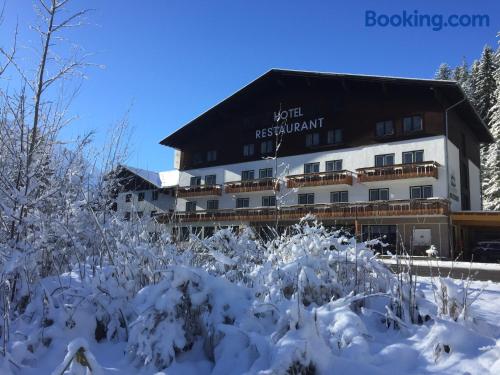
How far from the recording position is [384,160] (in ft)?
107

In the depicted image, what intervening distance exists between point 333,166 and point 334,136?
8.04ft

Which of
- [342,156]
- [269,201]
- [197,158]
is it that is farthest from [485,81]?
[197,158]

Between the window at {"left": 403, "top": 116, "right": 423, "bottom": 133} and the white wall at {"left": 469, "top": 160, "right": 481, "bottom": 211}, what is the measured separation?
28.5ft

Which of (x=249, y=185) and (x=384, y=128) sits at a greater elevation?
(x=384, y=128)

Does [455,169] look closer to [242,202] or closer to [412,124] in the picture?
[412,124]

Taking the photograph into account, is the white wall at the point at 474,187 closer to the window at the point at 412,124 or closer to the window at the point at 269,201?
the window at the point at 412,124

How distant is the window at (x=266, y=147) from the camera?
129 ft

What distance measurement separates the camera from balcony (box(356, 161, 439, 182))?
95.6 feet

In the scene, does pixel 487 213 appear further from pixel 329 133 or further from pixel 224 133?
pixel 224 133

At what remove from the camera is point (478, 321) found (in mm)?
4234

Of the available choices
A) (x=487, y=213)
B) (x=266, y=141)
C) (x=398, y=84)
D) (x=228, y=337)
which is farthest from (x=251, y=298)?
(x=266, y=141)

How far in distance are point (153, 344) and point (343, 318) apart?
1.72 m

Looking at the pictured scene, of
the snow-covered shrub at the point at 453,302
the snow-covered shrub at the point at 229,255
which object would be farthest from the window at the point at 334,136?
the snow-covered shrub at the point at 453,302

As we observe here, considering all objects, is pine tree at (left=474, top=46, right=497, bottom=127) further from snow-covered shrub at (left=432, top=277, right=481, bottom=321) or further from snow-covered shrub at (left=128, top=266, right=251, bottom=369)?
snow-covered shrub at (left=128, top=266, right=251, bottom=369)
